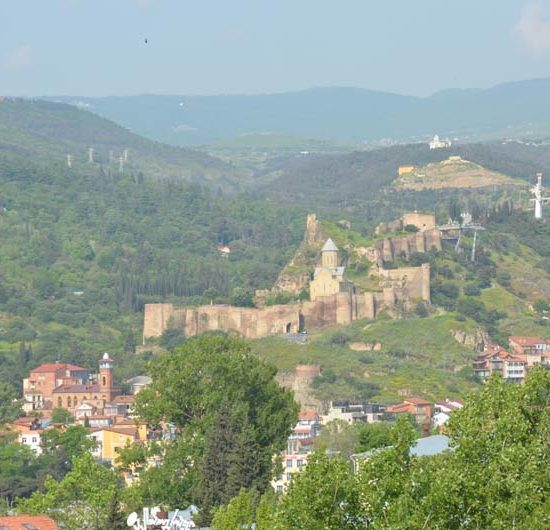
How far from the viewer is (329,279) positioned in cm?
11112

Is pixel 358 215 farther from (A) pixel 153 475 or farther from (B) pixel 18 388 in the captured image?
(A) pixel 153 475

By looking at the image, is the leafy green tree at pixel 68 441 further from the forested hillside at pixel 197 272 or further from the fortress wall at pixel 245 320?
the fortress wall at pixel 245 320

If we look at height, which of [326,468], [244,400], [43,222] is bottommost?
[43,222]

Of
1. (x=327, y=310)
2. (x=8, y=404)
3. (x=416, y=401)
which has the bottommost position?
(x=8, y=404)

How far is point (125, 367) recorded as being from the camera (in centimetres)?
11244

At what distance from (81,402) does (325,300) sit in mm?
13999

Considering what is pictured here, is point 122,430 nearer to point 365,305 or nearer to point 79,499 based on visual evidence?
point 365,305

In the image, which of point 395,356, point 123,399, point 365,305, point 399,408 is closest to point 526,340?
point 395,356

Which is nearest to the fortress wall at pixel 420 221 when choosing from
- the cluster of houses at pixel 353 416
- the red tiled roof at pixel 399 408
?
the cluster of houses at pixel 353 416

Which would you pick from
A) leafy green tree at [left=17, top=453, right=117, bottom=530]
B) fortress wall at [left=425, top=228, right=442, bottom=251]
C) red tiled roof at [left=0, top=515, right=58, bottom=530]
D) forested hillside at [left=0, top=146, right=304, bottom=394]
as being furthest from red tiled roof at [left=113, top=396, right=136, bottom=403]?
red tiled roof at [left=0, top=515, right=58, bottom=530]

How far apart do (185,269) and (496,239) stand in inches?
1165

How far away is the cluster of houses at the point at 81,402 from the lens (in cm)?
9126

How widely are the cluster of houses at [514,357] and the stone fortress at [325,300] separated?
6439 mm

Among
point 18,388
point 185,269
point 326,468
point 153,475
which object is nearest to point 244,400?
point 153,475
